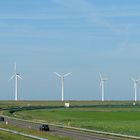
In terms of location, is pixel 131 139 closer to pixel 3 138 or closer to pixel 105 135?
pixel 105 135

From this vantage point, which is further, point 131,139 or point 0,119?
point 0,119

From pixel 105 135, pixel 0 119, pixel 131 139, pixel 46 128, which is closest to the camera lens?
pixel 131 139

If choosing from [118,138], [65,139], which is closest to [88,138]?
[118,138]

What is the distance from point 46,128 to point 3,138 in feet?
A: 99.2

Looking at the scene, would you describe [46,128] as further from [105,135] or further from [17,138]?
[17,138]

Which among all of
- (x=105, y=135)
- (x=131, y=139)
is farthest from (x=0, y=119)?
(x=131, y=139)

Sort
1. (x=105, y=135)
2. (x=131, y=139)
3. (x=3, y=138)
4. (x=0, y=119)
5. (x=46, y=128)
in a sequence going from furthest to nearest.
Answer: (x=0, y=119) < (x=46, y=128) < (x=105, y=135) < (x=131, y=139) < (x=3, y=138)

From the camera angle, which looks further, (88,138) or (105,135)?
(105,135)

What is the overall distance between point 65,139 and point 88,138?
359 inches

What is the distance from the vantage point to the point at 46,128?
8831 centimetres

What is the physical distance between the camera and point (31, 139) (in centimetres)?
5862

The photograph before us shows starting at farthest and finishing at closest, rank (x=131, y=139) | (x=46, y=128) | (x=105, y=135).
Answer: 1. (x=46, y=128)
2. (x=105, y=135)
3. (x=131, y=139)

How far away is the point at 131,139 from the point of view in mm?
68812

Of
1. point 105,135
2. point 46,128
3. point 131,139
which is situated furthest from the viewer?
point 46,128
